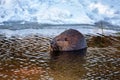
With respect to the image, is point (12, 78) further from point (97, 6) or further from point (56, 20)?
point (97, 6)

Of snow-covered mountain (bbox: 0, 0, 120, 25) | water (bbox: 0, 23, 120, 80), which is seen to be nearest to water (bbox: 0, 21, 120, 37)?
water (bbox: 0, 23, 120, 80)

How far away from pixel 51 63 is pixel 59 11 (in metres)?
5.31

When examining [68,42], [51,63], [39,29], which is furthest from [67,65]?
[39,29]

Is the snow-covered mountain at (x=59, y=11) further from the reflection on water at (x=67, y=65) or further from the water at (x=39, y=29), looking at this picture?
the reflection on water at (x=67, y=65)

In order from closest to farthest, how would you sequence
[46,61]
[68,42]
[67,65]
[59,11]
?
[67,65] < [46,61] < [68,42] < [59,11]

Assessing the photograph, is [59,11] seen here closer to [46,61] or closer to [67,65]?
[46,61]

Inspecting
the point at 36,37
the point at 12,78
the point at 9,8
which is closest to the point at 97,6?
the point at 9,8

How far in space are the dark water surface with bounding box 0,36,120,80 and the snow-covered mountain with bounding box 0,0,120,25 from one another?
10.5 feet

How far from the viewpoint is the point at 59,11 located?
41.4ft

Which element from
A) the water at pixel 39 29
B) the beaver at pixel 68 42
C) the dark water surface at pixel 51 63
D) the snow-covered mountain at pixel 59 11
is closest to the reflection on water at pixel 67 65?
the dark water surface at pixel 51 63

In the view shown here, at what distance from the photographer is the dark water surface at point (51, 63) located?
6.79m

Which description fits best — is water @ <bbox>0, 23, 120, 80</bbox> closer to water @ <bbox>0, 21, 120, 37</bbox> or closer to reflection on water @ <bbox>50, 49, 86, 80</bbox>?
reflection on water @ <bbox>50, 49, 86, 80</bbox>

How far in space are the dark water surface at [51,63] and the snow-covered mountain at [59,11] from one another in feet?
10.5

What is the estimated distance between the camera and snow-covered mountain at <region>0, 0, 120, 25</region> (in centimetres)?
1232
